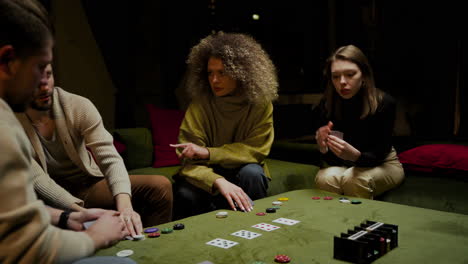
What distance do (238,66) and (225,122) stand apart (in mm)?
373

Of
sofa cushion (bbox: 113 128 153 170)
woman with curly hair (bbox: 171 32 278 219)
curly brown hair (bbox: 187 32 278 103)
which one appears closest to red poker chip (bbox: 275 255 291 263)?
woman with curly hair (bbox: 171 32 278 219)

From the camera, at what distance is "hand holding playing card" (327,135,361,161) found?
237 centimetres

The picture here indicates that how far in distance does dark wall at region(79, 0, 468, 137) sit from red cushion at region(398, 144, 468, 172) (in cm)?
87

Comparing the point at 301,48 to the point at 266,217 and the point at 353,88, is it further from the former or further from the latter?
the point at 266,217

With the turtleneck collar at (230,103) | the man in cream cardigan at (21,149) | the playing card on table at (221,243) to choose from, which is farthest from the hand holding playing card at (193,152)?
the man in cream cardigan at (21,149)

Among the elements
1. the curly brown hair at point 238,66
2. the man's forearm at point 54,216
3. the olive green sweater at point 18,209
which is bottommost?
the man's forearm at point 54,216

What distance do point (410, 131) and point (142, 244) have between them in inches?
124

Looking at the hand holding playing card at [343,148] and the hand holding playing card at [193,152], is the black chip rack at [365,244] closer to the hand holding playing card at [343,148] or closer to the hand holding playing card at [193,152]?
the hand holding playing card at [343,148]

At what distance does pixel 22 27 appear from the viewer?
82 centimetres

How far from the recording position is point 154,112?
3471 mm

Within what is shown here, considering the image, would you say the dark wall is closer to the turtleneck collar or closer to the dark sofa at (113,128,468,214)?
the dark sofa at (113,128,468,214)

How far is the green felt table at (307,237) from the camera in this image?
4.18ft

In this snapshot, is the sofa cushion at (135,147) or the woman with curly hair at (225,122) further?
the sofa cushion at (135,147)

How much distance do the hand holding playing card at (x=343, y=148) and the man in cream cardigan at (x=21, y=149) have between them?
177 centimetres
